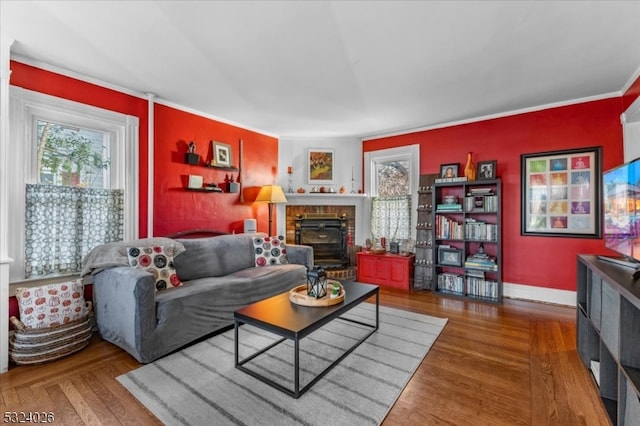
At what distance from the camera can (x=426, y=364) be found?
2297 mm

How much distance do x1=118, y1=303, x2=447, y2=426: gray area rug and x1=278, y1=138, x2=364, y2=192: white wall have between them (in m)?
2.99

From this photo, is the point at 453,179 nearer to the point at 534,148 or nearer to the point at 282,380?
the point at 534,148

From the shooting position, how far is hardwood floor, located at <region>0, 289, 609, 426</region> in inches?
67.4

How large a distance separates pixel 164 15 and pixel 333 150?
361cm

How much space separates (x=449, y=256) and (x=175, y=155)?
3999mm

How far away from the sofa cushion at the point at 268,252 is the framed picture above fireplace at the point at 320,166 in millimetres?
1677

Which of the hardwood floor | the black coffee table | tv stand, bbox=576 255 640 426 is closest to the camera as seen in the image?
tv stand, bbox=576 255 640 426

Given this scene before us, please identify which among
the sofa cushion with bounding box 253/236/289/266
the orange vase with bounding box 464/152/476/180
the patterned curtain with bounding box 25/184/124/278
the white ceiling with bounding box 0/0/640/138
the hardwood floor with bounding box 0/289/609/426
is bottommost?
the hardwood floor with bounding box 0/289/609/426

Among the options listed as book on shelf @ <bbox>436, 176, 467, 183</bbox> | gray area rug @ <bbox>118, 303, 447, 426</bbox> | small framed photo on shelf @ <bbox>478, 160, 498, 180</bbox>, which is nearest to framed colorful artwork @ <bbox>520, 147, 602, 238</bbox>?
small framed photo on shelf @ <bbox>478, 160, 498, 180</bbox>

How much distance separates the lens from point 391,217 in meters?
5.12

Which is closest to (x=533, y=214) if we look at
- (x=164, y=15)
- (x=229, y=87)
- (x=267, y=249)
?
(x=267, y=249)

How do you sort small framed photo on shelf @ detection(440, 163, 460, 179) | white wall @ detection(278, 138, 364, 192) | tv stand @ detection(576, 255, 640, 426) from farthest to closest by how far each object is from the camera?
white wall @ detection(278, 138, 364, 192) < small framed photo on shelf @ detection(440, 163, 460, 179) < tv stand @ detection(576, 255, 640, 426)

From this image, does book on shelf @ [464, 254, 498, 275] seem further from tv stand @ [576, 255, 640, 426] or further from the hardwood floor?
tv stand @ [576, 255, 640, 426]

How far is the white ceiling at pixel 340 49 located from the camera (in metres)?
1.99
